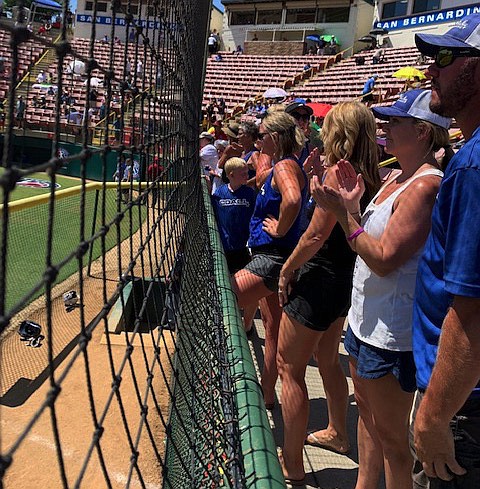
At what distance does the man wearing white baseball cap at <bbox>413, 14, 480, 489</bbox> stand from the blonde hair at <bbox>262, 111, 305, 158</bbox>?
1.36 meters

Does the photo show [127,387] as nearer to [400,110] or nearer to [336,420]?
[336,420]

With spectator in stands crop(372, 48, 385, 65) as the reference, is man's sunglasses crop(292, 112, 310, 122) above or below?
below

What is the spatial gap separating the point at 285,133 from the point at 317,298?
101 centimetres

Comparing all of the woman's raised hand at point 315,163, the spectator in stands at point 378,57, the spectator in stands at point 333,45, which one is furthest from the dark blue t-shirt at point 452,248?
the spectator in stands at point 333,45

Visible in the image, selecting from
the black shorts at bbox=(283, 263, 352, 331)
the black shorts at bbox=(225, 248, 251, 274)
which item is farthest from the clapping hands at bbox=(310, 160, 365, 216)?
the black shorts at bbox=(225, 248, 251, 274)

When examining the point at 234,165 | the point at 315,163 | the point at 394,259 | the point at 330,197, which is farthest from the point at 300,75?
the point at 394,259

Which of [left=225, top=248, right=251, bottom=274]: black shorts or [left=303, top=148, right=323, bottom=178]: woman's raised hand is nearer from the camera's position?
[left=303, top=148, right=323, bottom=178]: woman's raised hand

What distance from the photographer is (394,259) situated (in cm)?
178

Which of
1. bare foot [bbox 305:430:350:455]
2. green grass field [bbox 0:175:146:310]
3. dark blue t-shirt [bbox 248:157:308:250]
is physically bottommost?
green grass field [bbox 0:175:146:310]

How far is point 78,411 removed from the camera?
2.96 meters

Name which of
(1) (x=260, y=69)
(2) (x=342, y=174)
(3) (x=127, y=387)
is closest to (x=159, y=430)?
(3) (x=127, y=387)

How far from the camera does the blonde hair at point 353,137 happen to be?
2271mm

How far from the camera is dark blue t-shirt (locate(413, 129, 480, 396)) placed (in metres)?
1.23

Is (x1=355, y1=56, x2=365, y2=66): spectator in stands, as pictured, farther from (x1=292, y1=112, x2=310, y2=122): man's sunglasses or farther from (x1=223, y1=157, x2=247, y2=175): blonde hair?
(x1=223, y1=157, x2=247, y2=175): blonde hair
